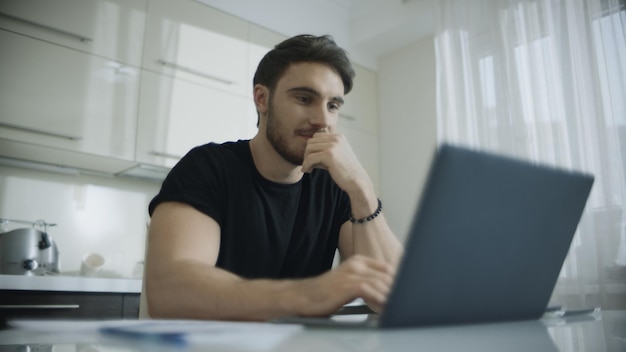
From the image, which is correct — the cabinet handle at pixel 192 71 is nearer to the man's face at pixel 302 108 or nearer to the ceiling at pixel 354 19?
the ceiling at pixel 354 19

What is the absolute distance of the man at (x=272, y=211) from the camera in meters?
0.69

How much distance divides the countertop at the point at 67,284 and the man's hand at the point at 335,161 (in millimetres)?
1111

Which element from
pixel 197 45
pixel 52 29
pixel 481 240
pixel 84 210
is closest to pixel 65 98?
pixel 52 29

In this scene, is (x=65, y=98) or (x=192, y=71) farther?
(x=192, y=71)

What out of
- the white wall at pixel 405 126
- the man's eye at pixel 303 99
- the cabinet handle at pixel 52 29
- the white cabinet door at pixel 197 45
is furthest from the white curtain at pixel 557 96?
the cabinet handle at pixel 52 29

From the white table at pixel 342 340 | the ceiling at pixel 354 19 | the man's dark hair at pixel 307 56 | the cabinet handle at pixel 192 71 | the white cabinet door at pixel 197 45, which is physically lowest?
the white table at pixel 342 340

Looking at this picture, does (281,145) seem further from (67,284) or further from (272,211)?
(67,284)

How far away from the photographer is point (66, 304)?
1.80 m

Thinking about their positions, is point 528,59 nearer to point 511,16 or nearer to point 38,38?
point 511,16

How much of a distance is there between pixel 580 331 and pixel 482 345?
0.22m

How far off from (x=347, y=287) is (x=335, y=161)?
68 cm

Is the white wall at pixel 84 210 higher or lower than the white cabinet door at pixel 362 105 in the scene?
lower

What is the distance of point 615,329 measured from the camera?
0.57 m

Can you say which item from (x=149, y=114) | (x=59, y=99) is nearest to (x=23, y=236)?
(x=59, y=99)
